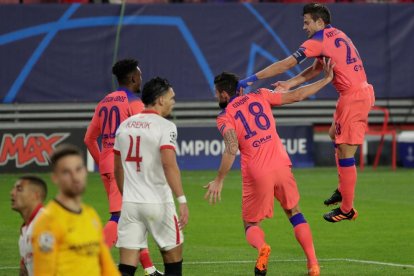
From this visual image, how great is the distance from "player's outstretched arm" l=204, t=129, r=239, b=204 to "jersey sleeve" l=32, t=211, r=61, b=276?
427 centimetres

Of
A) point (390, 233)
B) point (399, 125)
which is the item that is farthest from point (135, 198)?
point (399, 125)

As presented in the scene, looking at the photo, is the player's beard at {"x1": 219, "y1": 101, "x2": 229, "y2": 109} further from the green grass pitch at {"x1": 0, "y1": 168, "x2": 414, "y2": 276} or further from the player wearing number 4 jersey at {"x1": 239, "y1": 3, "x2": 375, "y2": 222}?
the green grass pitch at {"x1": 0, "y1": 168, "x2": 414, "y2": 276}

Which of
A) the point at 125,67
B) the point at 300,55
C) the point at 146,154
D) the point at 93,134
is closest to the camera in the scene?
the point at 146,154

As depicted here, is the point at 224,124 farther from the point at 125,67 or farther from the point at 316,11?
the point at 316,11

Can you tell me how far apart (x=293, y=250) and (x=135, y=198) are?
16.3 ft

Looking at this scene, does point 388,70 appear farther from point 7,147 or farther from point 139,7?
point 7,147

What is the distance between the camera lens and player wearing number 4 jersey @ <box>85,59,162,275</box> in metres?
12.0

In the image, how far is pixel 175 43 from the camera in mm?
25453

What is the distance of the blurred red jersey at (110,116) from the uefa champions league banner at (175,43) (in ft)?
41.1

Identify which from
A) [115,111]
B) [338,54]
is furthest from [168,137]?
[338,54]

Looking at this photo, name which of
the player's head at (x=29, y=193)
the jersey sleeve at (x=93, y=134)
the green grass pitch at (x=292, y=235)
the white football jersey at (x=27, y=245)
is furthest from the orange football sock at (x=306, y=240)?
the player's head at (x=29, y=193)

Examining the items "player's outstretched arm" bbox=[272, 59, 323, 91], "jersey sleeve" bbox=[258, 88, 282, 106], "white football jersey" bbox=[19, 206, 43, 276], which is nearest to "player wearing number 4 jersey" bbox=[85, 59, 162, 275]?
"jersey sleeve" bbox=[258, 88, 282, 106]

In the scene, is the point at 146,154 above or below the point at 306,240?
above

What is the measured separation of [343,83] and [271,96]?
1626 millimetres
